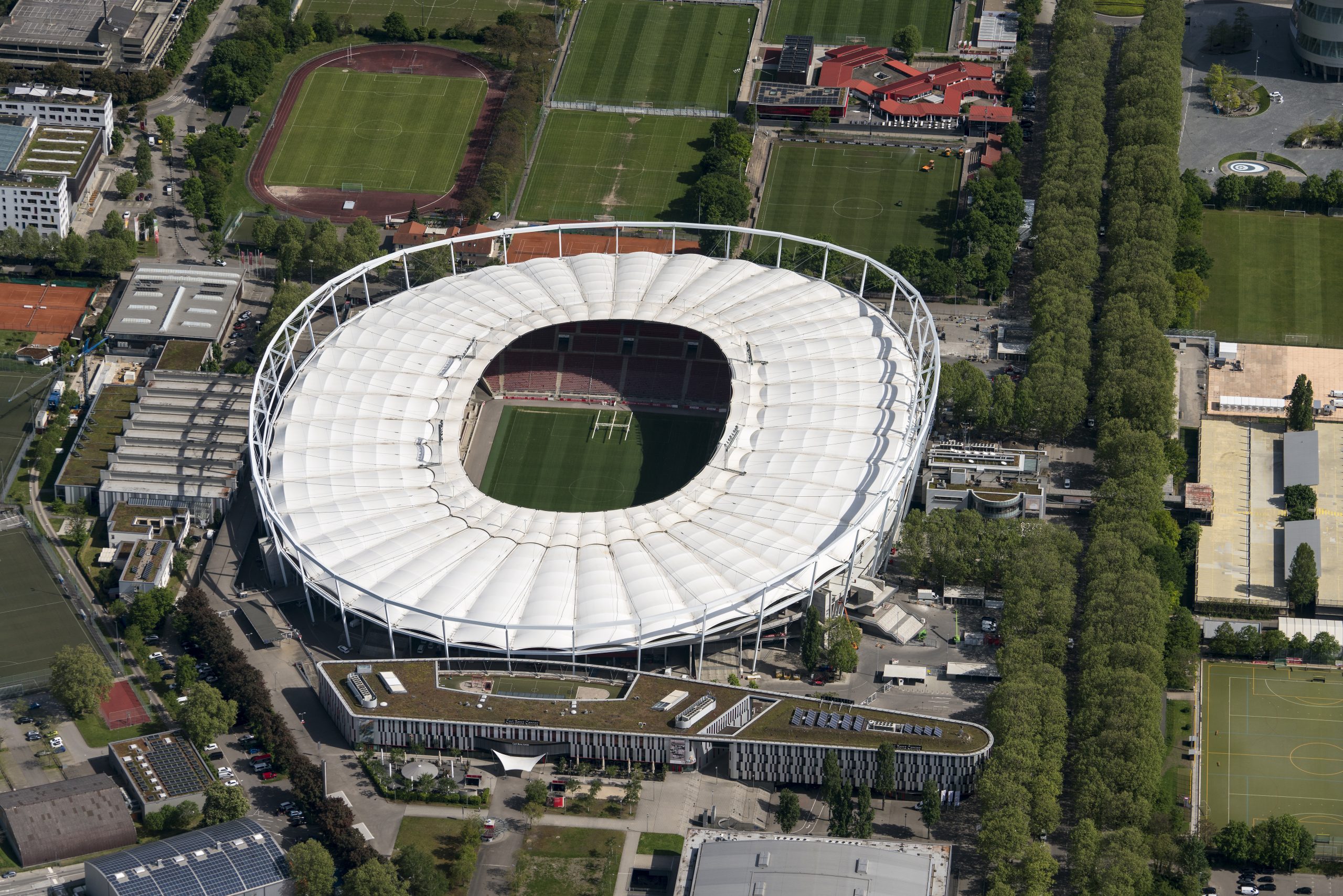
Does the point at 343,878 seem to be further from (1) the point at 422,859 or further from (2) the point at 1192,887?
(2) the point at 1192,887

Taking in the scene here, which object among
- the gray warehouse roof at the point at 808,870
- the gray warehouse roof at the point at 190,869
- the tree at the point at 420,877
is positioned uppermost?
the gray warehouse roof at the point at 808,870

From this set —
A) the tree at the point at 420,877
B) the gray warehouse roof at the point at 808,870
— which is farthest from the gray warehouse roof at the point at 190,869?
the gray warehouse roof at the point at 808,870

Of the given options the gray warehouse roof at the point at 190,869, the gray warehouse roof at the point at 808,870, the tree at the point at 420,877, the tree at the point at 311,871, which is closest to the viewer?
the gray warehouse roof at the point at 808,870

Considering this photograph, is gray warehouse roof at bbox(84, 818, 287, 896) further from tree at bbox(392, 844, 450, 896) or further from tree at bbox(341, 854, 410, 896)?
tree at bbox(392, 844, 450, 896)

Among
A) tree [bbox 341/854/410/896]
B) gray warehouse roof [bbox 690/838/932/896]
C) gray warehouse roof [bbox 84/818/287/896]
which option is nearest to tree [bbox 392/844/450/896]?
tree [bbox 341/854/410/896]

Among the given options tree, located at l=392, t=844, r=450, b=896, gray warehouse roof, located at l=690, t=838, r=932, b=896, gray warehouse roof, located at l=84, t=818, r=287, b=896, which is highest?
gray warehouse roof, located at l=690, t=838, r=932, b=896

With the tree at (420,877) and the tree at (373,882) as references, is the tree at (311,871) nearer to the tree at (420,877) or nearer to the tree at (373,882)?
the tree at (373,882)

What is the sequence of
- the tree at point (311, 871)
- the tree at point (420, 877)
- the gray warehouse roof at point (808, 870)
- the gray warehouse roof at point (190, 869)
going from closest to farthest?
the gray warehouse roof at point (808, 870) < the gray warehouse roof at point (190, 869) < the tree at point (311, 871) < the tree at point (420, 877)
